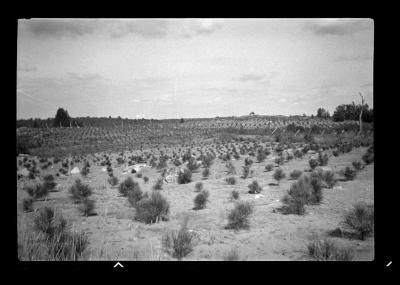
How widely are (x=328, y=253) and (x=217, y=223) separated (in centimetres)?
230

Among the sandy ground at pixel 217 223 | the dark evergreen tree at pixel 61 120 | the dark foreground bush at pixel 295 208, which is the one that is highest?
the dark evergreen tree at pixel 61 120

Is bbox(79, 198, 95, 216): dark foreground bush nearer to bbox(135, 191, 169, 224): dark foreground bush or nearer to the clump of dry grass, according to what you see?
bbox(135, 191, 169, 224): dark foreground bush

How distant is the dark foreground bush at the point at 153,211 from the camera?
239 inches

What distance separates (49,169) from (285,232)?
485 inches

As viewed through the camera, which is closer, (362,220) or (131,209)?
(362,220)

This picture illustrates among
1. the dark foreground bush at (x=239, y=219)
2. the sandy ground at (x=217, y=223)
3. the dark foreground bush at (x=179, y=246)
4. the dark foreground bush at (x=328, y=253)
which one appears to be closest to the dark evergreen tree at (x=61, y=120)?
the sandy ground at (x=217, y=223)

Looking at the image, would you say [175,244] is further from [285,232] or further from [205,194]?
[205,194]

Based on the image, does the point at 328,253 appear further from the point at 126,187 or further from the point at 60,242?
the point at 126,187

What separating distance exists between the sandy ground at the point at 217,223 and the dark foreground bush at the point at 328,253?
167 mm

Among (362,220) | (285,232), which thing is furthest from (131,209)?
(362,220)

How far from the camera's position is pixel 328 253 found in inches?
164

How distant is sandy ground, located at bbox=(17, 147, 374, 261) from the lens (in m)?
4.58

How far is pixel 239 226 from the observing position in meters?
5.65

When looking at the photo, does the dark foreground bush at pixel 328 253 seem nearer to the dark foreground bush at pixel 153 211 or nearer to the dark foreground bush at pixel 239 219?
the dark foreground bush at pixel 239 219
